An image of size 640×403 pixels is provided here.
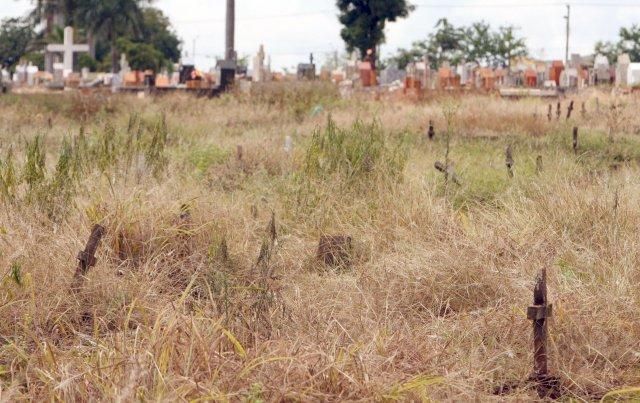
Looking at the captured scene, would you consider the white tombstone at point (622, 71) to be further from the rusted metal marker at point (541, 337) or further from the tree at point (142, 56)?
the tree at point (142, 56)

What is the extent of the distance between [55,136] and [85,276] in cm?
914

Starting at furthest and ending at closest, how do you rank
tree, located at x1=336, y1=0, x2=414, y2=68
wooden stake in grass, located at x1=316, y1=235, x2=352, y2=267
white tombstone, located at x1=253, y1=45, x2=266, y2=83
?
tree, located at x1=336, y1=0, x2=414, y2=68, white tombstone, located at x1=253, y1=45, x2=266, y2=83, wooden stake in grass, located at x1=316, y1=235, x2=352, y2=267

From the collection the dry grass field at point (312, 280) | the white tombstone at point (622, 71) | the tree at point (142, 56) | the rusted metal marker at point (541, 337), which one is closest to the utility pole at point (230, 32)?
the white tombstone at point (622, 71)

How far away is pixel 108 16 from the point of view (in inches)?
2174

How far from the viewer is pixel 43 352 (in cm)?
405

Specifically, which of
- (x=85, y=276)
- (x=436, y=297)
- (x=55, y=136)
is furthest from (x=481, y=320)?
(x=55, y=136)

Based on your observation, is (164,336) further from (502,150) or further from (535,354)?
(502,150)

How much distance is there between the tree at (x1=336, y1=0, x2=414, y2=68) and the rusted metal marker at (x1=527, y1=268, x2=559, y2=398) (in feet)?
134

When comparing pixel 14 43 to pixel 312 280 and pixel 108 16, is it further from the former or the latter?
pixel 312 280

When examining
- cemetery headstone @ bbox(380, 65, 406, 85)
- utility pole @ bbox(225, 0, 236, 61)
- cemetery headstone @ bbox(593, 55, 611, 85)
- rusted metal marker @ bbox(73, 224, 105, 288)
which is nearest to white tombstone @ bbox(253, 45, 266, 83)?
utility pole @ bbox(225, 0, 236, 61)

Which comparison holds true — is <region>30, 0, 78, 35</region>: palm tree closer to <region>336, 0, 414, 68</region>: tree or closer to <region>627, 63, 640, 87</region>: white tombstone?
Result: <region>336, 0, 414, 68</region>: tree

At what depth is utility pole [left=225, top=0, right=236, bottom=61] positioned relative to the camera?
27938 mm

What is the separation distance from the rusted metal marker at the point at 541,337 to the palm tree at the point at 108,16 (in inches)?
2022

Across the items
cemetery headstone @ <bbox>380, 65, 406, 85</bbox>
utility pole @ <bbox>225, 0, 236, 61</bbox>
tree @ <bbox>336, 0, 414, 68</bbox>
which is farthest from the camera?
tree @ <bbox>336, 0, 414, 68</bbox>
